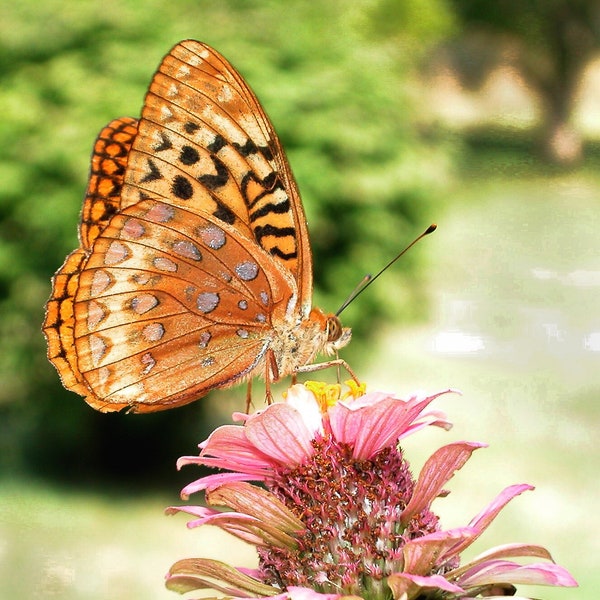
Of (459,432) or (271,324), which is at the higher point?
(459,432)

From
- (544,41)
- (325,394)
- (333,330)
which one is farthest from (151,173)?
(544,41)

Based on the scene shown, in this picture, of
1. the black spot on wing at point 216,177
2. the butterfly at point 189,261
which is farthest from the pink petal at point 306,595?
the black spot on wing at point 216,177

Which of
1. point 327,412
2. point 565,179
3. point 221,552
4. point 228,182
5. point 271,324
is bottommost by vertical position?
point 327,412

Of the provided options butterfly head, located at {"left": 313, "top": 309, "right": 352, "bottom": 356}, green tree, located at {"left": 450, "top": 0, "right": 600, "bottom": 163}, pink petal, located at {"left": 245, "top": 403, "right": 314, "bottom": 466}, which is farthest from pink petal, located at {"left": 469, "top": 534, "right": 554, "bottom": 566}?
green tree, located at {"left": 450, "top": 0, "right": 600, "bottom": 163}

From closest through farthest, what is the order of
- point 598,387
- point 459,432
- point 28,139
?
point 28,139
point 459,432
point 598,387

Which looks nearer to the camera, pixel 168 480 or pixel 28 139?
pixel 28 139

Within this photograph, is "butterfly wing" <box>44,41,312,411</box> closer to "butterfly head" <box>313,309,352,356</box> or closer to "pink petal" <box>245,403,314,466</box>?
"butterfly head" <box>313,309,352,356</box>

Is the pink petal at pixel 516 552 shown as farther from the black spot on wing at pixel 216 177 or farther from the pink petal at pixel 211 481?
the black spot on wing at pixel 216 177

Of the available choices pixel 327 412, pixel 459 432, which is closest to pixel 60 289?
pixel 327 412

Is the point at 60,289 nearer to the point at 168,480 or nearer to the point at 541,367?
the point at 168,480
